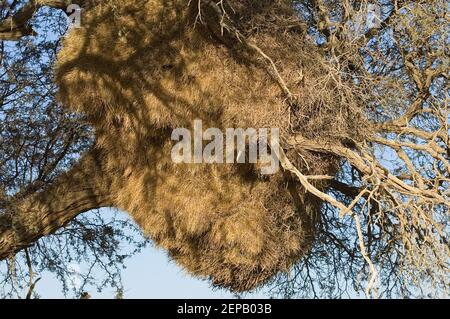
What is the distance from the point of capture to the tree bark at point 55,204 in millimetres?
8406

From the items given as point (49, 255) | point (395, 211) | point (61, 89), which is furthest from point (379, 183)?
point (49, 255)

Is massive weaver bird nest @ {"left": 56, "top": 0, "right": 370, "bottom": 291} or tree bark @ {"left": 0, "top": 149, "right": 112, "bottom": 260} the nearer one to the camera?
massive weaver bird nest @ {"left": 56, "top": 0, "right": 370, "bottom": 291}

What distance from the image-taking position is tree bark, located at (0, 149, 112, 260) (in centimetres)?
841

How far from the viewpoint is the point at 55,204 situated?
8.65 metres

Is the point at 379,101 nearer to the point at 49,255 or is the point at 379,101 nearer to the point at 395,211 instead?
the point at 395,211

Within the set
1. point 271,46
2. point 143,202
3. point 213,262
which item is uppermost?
point 271,46

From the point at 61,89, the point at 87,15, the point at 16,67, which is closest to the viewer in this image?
the point at 61,89

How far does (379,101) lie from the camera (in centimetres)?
802

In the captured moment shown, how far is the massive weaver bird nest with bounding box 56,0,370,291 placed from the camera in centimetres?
768

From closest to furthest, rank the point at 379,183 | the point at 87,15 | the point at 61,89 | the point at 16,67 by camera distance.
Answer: the point at 379,183 → the point at 61,89 → the point at 87,15 → the point at 16,67

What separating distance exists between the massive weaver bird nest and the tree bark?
475mm

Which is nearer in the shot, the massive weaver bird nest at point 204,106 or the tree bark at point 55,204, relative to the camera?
the massive weaver bird nest at point 204,106

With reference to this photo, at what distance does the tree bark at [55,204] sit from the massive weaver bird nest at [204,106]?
1.56 feet

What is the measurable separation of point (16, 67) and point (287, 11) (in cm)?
373
